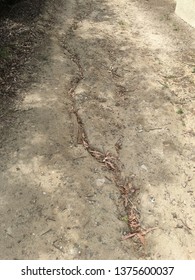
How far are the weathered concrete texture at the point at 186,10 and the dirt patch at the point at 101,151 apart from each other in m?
0.91

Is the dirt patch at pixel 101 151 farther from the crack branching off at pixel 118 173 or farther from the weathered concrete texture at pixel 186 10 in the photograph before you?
the weathered concrete texture at pixel 186 10

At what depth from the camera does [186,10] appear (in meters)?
11.2

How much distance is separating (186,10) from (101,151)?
21.2 ft

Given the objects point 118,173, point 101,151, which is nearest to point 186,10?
point 101,151

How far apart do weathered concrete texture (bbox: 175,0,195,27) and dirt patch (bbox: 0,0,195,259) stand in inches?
35.7

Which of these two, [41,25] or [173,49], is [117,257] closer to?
[173,49]

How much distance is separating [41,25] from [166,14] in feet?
13.2

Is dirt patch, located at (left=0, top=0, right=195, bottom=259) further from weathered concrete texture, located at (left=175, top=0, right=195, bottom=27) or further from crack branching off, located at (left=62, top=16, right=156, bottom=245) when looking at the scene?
weathered concrete texture, located at (left=175, top=0, right=195, bottom=27)

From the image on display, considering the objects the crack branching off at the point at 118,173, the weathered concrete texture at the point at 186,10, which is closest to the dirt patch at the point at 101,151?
the crack branching off at the point at 118,173

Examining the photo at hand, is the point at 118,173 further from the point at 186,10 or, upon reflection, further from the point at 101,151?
the point at 186,10

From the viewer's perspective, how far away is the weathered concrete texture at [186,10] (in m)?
11.0

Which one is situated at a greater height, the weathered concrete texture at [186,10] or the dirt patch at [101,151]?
the weathered concrete texture at [186,10]

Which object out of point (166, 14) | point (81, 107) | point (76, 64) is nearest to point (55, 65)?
point (76, 64)

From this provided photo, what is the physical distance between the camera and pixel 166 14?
1162 cm
